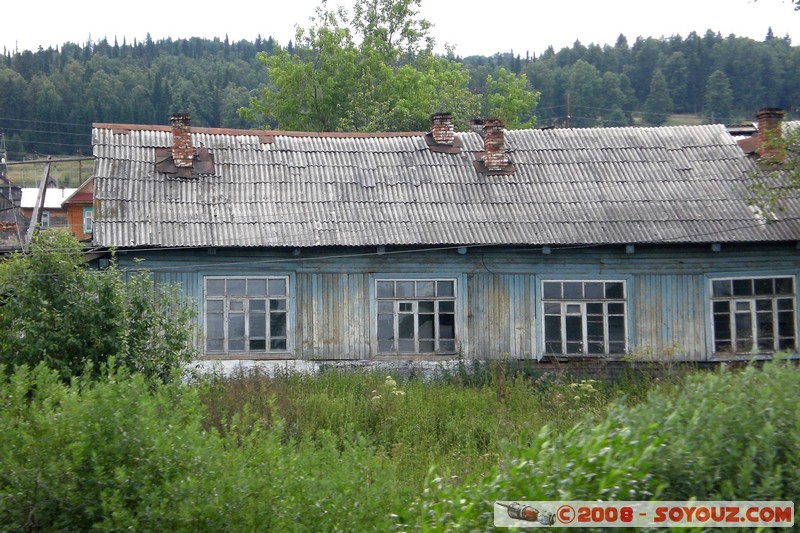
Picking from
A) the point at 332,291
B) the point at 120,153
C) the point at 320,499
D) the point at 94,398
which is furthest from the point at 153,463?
the point at 120,153

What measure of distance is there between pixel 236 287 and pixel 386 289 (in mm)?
2620

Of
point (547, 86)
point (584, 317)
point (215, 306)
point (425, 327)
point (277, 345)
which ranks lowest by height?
point (277, 345)

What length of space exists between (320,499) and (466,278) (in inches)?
387

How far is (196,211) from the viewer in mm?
15398

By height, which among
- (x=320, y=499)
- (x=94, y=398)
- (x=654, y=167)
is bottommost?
(x=320, y=499)

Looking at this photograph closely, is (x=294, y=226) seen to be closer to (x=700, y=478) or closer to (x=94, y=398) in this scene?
(x=94, y=398)

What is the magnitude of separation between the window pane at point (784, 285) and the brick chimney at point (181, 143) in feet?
36.1

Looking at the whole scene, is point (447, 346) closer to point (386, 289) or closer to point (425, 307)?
point (425, 307)

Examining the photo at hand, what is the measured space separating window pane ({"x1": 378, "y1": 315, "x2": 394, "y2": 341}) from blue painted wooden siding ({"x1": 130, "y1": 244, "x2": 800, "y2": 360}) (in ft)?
0.60

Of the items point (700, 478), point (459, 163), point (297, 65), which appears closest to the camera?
point (700, 478)

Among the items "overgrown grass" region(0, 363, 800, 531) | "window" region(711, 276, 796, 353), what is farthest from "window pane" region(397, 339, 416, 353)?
"overgrown grass" region(0, 363, 800, 531)

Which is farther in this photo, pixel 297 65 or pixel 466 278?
pixel 297 65

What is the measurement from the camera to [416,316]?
50.5 ft

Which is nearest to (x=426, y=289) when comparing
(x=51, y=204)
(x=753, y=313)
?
(x=753, y=313)
